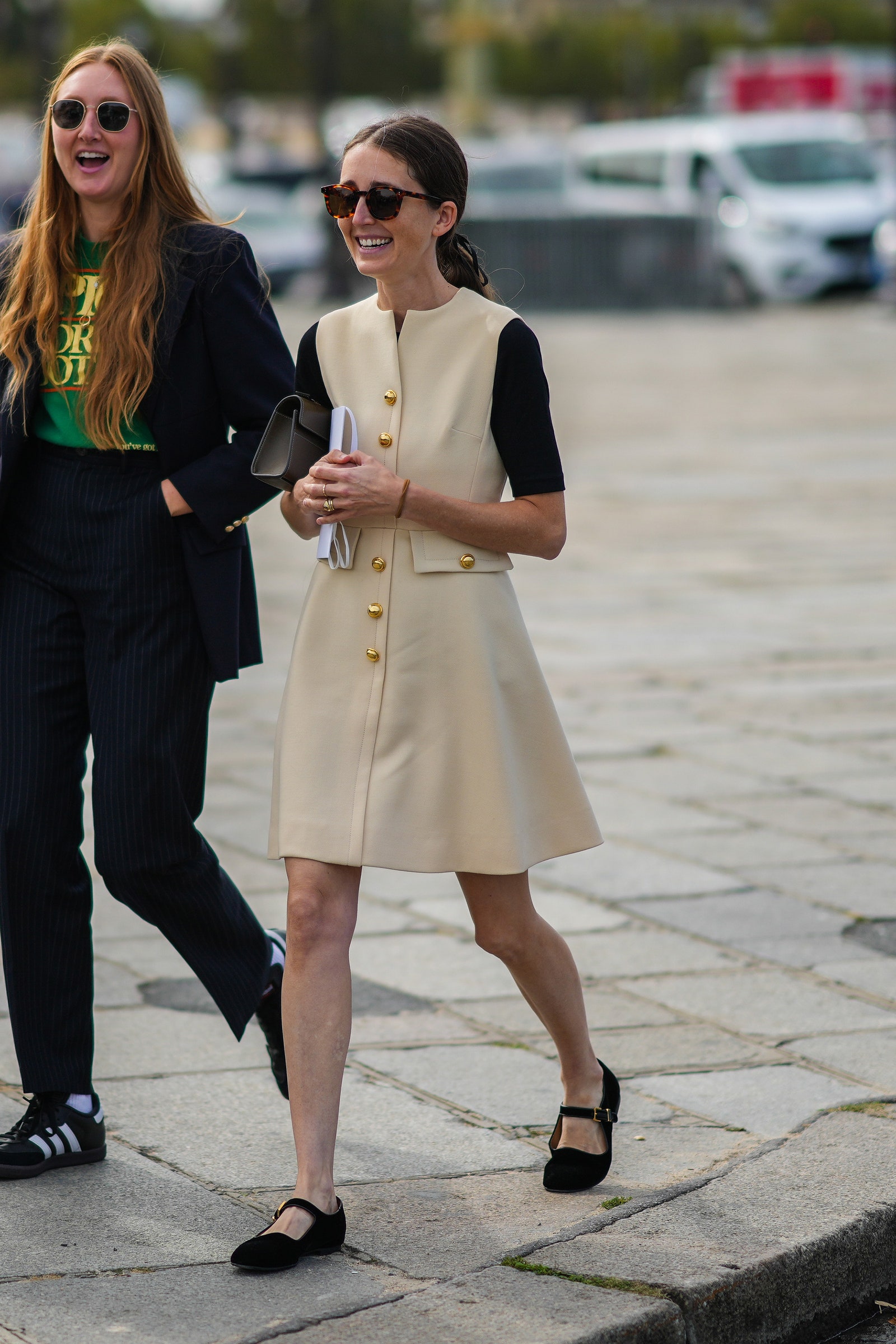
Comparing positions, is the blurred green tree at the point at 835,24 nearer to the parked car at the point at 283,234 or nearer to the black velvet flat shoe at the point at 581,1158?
the parked car at the point at 283,234

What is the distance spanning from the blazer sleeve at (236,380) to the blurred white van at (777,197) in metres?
21.2

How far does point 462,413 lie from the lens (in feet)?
9.70

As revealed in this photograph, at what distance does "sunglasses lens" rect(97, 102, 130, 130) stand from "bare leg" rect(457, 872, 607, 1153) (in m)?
A: 1.43

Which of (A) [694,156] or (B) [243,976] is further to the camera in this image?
(A) [694,156]

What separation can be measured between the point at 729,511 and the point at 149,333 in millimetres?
8280

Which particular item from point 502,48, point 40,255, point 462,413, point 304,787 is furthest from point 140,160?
point 502,48

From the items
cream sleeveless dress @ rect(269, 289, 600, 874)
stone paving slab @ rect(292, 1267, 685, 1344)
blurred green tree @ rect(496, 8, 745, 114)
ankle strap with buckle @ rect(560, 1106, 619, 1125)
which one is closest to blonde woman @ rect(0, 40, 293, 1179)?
cream sleeveless dress @ rect(269, 289, 600, 874)

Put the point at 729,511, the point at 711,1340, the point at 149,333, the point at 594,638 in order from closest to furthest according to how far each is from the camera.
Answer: the point at 711,1340
the point at 149,333
the point at 594,638
the point at 729,511

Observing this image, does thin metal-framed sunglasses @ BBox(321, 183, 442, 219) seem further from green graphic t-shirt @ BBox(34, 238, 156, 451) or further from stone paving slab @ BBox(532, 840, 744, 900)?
stone paving slab @ BBox(532, 840, 744, 900)

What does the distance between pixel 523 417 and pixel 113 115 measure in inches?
37.1

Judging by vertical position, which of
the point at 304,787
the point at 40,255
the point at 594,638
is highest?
the point at 40,255

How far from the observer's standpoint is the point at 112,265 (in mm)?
3221

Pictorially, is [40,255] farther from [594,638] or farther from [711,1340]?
[594,638]

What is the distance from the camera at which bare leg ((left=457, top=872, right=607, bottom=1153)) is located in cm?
301
